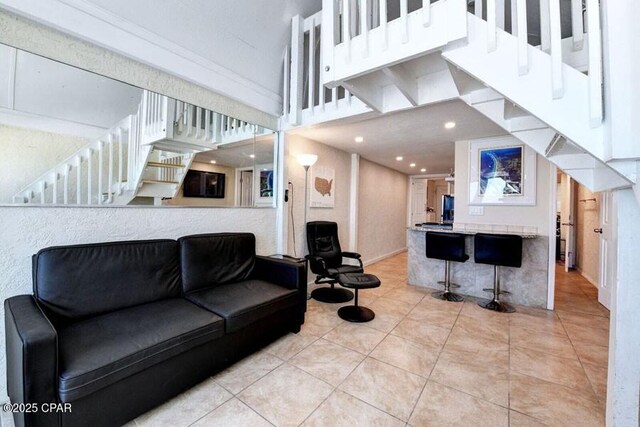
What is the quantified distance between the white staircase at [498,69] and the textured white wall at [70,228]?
68.4 inches

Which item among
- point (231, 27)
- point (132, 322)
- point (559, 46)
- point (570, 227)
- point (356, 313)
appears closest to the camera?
point (559, 46)

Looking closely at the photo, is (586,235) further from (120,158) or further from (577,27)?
(120,158)

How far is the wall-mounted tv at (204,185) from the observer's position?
2441 millimetres

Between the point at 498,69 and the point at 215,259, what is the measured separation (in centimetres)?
240

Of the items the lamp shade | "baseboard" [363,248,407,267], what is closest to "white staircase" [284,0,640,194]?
the lamp shade

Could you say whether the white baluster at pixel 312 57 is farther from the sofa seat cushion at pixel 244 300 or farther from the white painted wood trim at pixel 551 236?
the white painted wood trim at pixel 551 236

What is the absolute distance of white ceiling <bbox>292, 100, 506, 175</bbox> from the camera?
106 inches

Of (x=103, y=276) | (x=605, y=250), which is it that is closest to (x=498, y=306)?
(x=605, y=250)

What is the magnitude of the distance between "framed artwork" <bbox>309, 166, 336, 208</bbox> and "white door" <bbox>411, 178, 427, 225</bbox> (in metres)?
3.76

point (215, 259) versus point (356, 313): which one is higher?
point (215, 259)

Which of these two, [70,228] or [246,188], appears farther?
[246,188]

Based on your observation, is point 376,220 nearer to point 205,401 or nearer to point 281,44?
point 281,44

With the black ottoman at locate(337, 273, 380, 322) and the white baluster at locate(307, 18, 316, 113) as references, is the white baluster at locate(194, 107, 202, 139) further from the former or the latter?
the black ottoman at locate(337, 273, 380, 322)

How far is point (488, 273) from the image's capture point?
3406mm
